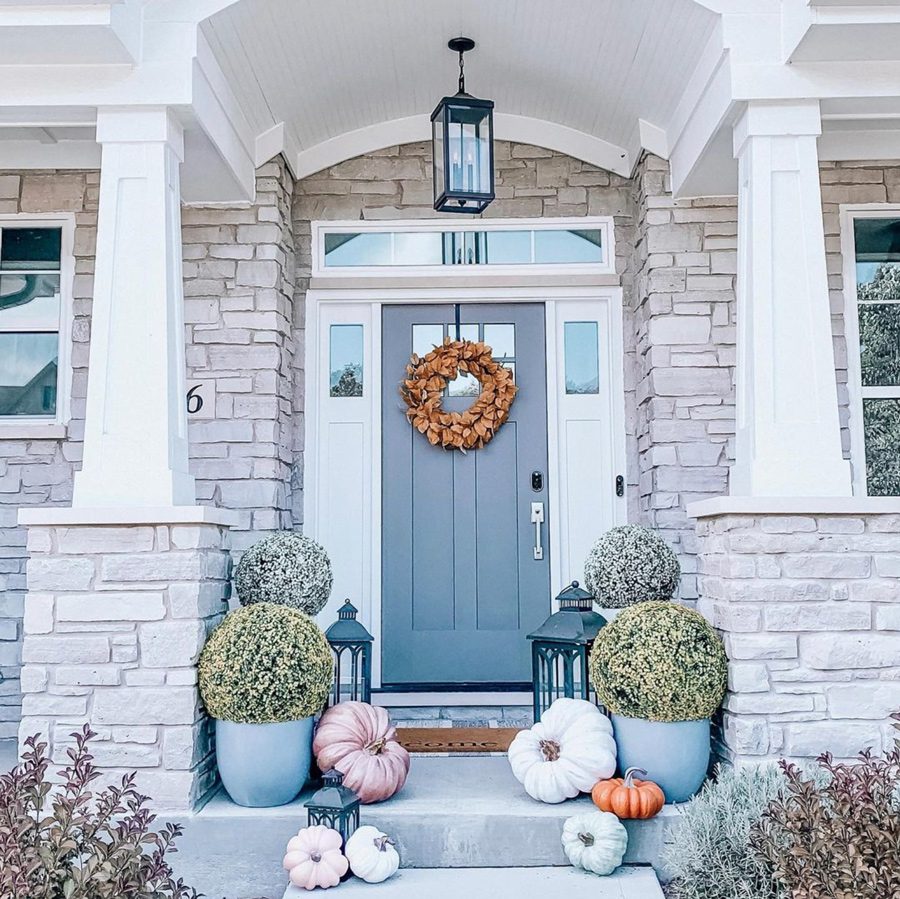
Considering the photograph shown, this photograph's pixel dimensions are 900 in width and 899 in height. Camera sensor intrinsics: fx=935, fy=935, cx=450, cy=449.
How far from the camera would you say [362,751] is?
3088 mm

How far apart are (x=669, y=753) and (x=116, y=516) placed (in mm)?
1981

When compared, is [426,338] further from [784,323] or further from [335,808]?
[335,808]

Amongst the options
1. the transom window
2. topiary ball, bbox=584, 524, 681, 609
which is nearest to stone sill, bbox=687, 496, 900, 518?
topiary ball, bbox=584, 524, 681, 609

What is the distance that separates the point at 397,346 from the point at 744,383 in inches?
74.3

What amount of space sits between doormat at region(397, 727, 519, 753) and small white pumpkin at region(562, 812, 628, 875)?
2.84 feet

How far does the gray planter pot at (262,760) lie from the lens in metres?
3.04

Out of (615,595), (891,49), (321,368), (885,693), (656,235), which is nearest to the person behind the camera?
(885,693)

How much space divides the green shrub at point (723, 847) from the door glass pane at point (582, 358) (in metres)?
2.26

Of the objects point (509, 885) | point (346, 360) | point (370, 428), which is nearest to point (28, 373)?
point (346, 360)

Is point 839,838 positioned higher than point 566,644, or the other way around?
point 566,644

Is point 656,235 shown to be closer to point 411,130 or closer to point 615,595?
point 411,130

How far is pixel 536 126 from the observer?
473cm

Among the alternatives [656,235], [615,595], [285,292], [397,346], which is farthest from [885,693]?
[285,292]

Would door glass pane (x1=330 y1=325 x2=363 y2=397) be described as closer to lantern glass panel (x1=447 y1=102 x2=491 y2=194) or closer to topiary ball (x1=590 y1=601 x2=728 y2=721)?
lantern glass panel (x1=447 y1=102 x2=491 y2=194)
